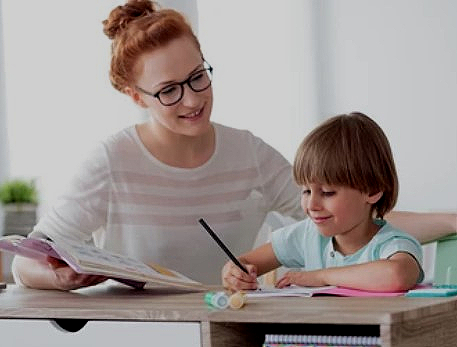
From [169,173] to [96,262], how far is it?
2.16ft

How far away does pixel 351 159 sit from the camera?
198 centimetres

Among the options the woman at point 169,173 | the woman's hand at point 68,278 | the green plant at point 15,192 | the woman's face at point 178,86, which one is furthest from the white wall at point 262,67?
the woman's hand at point 68,278

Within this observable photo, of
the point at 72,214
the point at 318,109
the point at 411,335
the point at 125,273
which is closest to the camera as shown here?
the point at 411,335

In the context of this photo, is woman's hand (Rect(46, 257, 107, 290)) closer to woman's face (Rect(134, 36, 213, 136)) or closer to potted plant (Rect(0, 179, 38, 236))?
woman's face (Rect(134, 36, 213, 136))

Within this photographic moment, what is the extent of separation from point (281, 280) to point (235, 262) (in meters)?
0.09

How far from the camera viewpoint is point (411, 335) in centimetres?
151

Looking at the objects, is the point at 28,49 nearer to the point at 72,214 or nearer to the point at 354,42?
the point at 354,42

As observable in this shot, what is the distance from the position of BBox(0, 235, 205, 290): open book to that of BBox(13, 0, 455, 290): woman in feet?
1.15

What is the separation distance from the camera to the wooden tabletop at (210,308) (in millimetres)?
1501

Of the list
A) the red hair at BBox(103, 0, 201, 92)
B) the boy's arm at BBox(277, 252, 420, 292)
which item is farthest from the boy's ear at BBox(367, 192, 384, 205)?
the red hair at BBox(103, 0, 201, 92)

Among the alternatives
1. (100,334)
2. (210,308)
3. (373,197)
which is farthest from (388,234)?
(100,334)

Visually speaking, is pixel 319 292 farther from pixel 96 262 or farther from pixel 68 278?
pixel 68 278

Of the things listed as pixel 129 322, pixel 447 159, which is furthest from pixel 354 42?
pixel 129 322

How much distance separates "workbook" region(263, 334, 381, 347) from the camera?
1.48 meters
